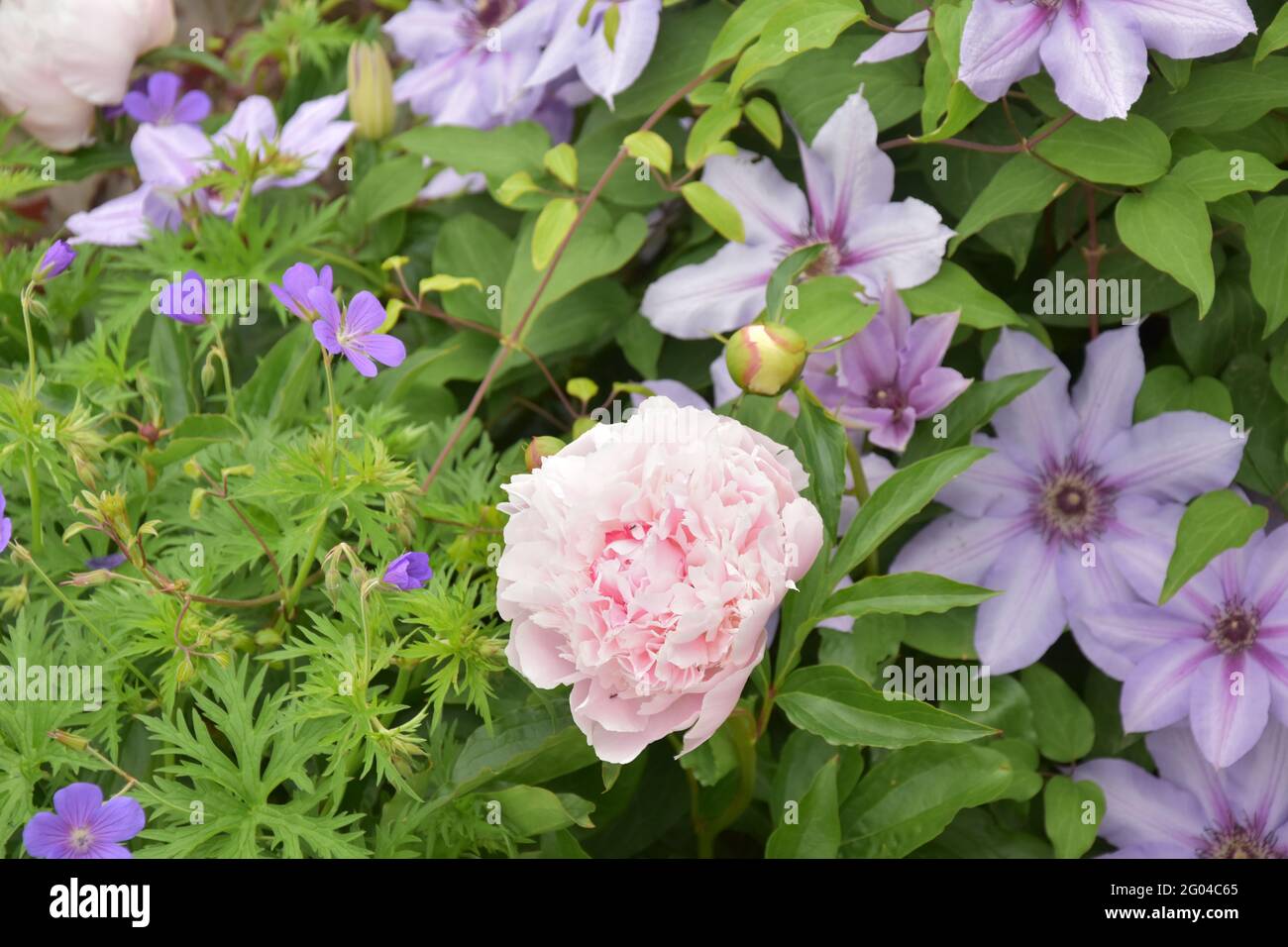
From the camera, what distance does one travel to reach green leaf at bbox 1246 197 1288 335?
66 centimetres

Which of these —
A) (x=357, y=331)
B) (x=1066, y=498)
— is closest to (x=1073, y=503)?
(x=1066, y=498)

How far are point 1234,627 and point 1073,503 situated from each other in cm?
11

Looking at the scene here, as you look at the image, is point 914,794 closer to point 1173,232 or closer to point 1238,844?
point 1238,844

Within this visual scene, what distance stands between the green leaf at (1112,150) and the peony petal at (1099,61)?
35mm

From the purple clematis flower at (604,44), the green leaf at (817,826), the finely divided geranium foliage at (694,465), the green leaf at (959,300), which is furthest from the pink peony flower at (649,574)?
the purple clematis flower at (604,44)

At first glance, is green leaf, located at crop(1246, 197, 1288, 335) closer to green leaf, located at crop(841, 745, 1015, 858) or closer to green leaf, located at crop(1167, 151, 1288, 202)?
→ green leaf, located at crop(1167, 151, 1288, 202)

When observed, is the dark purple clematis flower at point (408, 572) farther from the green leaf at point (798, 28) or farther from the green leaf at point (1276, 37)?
the green leaf at point (1276, 37)

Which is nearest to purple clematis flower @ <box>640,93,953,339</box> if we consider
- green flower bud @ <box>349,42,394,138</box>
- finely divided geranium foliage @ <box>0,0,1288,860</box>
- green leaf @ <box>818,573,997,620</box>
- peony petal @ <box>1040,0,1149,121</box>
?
finely divided geranium foliage @ <box>0,0,1288,860</box>

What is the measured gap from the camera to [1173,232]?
2.16 feet

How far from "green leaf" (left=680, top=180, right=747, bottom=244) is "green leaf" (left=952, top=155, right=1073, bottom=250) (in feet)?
0.44

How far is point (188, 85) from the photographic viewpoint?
4.03 ft

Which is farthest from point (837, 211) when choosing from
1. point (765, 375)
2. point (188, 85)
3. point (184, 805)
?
point (188, 85)

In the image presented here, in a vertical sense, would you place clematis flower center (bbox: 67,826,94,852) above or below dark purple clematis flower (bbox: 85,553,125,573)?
below
